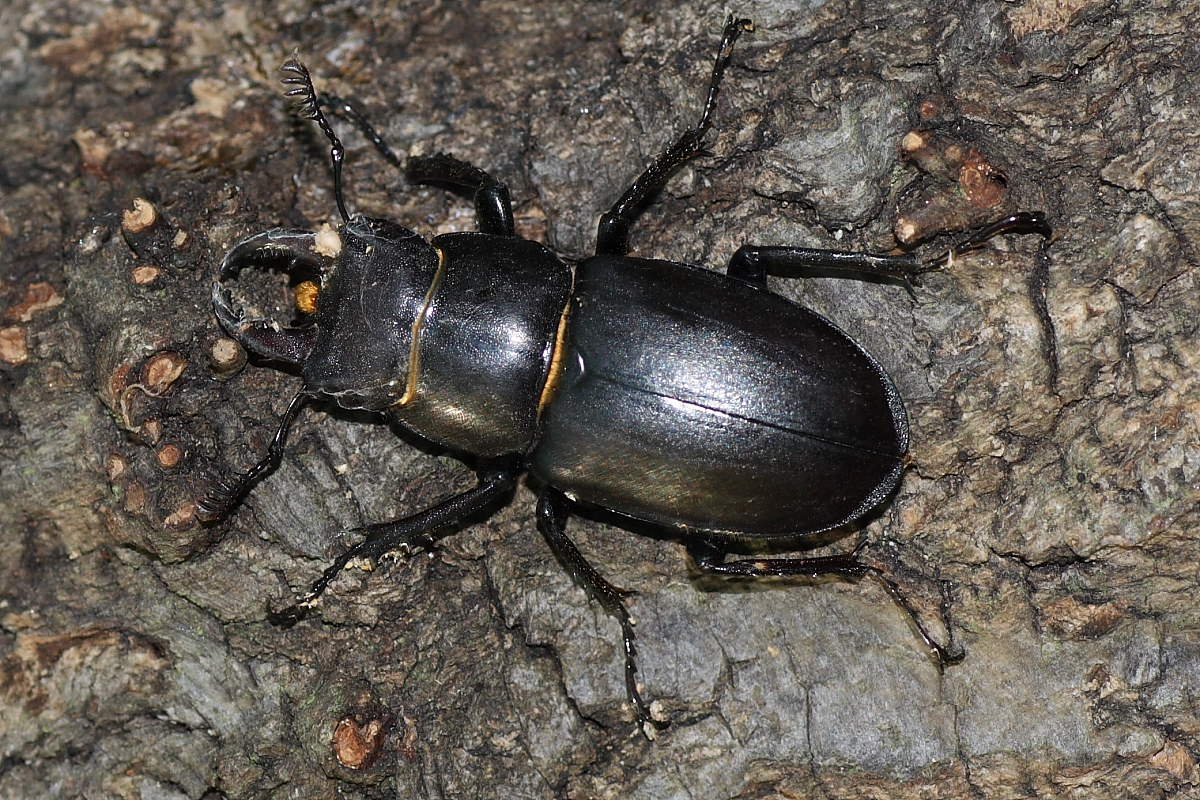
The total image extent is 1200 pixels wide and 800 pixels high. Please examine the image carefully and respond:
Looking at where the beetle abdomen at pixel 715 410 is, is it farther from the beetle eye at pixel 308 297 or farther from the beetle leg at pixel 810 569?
the beetle eye at pixel 308 297

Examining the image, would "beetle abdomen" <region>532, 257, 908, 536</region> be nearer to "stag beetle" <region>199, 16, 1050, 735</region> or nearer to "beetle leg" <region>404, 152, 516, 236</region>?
"stag beetle" <region>199, 16, 1050, 735</region>

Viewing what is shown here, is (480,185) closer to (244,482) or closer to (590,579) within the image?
(244,482)

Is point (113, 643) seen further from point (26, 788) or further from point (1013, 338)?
point (1013, 338)

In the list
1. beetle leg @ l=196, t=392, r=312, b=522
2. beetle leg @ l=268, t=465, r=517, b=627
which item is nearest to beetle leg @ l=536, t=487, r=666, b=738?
beetle leg @ l=268, t=465, r=517, b=627

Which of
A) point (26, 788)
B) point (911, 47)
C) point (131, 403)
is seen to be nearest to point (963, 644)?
point (911, 47)

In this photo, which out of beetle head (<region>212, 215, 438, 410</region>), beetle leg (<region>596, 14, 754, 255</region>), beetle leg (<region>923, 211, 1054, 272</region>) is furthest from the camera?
beetle leg (<region>596, 14, 754, 255</region>)

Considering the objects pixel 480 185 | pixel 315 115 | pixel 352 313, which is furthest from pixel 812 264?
pixel 315 115

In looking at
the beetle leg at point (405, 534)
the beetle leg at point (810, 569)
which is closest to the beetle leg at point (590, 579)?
the beetle leg at point (405, 534)
